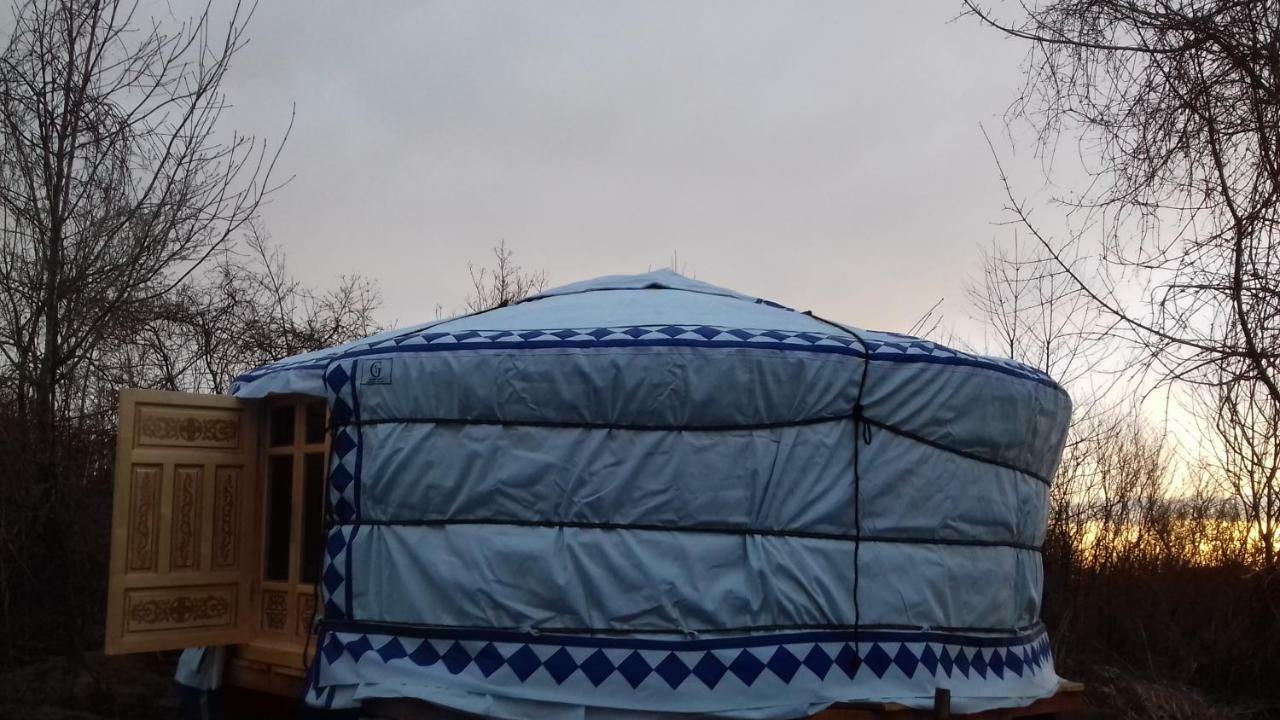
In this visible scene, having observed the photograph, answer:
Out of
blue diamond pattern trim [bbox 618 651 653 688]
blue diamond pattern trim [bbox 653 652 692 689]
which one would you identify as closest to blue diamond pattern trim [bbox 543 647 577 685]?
blue diamond pattern trim [bbox 618 651 653 688]

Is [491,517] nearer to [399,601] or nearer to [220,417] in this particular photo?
[399,601]

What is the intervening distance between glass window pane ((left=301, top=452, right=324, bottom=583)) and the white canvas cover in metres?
0.41

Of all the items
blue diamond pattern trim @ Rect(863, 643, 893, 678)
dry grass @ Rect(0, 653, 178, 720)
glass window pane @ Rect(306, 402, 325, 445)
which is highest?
glass window pane @ Rect(306, 402, 325, 445)

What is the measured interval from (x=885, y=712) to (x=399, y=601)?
1.69 m

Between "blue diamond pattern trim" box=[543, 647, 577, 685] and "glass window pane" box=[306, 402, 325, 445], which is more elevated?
"glass window pane" box=[306, 402, 325, 445]

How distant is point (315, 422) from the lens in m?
4.66

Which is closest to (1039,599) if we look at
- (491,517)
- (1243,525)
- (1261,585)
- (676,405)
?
(676,405)

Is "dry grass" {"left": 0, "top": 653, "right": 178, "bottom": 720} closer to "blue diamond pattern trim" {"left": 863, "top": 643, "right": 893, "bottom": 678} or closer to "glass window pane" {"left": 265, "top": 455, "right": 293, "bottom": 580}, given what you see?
"glass window pane" {"left": 265, "top": 455, "right": 293, "bottom": 580}

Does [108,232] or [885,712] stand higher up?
[108,232]

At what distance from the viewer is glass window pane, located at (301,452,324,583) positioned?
4.58m

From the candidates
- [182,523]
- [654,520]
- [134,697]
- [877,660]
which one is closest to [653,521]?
[654,520]

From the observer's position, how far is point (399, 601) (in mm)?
4016

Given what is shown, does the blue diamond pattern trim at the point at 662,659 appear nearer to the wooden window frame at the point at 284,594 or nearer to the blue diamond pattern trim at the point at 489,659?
the blue diamond pattern trim at the point at 489,659

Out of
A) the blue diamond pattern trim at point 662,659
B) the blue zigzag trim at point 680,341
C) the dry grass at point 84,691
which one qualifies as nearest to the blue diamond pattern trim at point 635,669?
the blue diamond pattern trim at point 662,659
